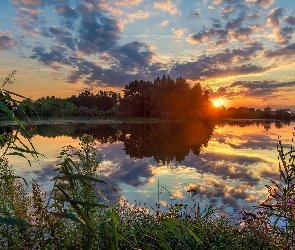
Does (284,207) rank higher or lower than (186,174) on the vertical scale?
higher

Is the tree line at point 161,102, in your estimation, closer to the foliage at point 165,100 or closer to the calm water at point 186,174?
the foliage at point 165,100

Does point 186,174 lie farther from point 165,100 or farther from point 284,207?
point 165,100

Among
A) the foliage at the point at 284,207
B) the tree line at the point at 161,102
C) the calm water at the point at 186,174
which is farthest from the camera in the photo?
the tree line at the point at 161,102

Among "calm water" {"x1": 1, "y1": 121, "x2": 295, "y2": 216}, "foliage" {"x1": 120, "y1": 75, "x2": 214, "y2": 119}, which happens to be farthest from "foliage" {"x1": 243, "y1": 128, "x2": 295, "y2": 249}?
"foliage" {"x1": 120, "y1": 75, "x2": 214, "y2": 119}

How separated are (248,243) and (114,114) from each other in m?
81.1

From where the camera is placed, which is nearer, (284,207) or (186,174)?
(284,207)

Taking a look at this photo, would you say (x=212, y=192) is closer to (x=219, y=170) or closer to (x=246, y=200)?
(x=246, y=200)

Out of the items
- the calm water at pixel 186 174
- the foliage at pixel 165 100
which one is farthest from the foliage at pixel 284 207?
the foliage at pixel 165 100

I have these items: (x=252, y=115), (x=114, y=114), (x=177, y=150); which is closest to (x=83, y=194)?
(x=177, y=150)

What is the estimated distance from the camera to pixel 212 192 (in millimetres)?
10852

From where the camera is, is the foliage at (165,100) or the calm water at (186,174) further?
the foliage at (165,100)

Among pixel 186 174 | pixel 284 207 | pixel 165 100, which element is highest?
pixel 165 100

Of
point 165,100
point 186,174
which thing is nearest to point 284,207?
point 186,174

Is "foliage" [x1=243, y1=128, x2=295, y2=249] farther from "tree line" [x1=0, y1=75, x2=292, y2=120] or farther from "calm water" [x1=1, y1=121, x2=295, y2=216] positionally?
"tree line" [x1=0, y1=75, x2=292, y2=120]
